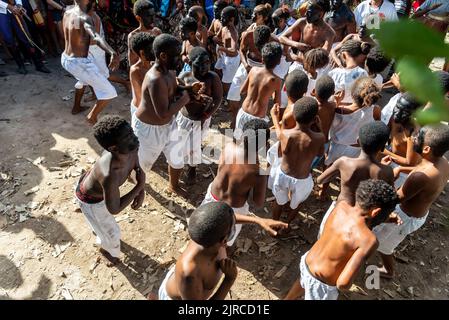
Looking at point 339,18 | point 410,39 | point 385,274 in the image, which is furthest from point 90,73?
point 410,39

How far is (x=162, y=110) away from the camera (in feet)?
13.9

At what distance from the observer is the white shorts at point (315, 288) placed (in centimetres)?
314

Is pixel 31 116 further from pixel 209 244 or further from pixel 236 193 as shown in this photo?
pixel 209 244

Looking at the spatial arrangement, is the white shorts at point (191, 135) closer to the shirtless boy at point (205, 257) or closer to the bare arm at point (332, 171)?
the bare arm at point (332, 171)

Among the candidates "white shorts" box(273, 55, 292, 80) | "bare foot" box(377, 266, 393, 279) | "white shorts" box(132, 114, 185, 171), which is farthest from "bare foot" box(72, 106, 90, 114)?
"bare foot" box(377, 266, 393, 279)

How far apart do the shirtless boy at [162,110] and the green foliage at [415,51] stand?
12.3ft

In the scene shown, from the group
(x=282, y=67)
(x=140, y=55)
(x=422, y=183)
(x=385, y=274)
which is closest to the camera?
(x=422, y=183)

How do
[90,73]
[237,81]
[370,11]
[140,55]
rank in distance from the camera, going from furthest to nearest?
1. [370,11]
2. [237,81]
3. [90,73]
4. [140,55]

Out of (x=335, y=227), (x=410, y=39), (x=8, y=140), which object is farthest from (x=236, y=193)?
(x=8, y=140)

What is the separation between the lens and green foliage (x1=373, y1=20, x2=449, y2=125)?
0.55m

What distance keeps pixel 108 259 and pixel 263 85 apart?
9.55 ft

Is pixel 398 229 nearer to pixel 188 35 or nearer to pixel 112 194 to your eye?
pixel 112 194

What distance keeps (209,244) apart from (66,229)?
103 inches

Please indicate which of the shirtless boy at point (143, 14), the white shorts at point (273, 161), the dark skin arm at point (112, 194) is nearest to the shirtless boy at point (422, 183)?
the white shorts at point (273, 161)
